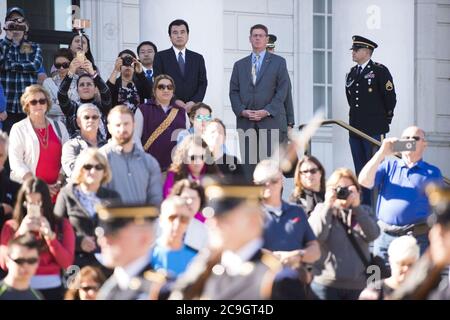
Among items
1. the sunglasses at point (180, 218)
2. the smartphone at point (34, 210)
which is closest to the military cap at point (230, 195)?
the sunglasses at point (180, 218)

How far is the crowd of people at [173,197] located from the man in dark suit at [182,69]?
0.04 ft

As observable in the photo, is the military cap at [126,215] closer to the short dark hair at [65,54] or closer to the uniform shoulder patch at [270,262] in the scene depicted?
the uniform shoulder patch at [270,262]

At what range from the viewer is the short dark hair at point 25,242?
9.71 meters

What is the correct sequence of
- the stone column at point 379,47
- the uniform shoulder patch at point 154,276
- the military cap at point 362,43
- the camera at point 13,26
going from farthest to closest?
the stone column at point 379,47 < the military cap at point 362,43 < the camera at point 13,26 < the uniform shoulder patch at point 154,276

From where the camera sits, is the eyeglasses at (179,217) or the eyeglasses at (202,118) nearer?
the eyeglasses at (179,217)

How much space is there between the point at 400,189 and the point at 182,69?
2648mm

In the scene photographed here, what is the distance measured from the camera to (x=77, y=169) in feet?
34.4

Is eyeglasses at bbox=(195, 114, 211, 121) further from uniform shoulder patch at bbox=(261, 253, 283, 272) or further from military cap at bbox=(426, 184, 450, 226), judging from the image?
uniform shoulder patch at bbox=(261, 253, 283, 272)

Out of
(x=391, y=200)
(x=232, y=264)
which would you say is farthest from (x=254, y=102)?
(x=232, y=264)

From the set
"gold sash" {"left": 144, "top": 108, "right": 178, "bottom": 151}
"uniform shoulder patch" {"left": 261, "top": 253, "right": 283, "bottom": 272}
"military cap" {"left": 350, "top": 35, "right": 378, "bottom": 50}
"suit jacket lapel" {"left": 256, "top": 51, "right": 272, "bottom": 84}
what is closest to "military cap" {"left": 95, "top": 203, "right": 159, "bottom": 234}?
"uniform shoulder patch" {"left": 261, "top": 253, "right": 283, "bottom": 272}

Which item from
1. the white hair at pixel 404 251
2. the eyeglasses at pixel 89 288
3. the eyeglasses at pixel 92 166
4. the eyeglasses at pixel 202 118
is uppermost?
the eyeglasses at pixel 202 118

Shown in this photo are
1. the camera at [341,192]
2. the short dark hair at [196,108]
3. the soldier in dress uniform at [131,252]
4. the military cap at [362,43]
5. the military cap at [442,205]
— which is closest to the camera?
the military cap at [442,205]
